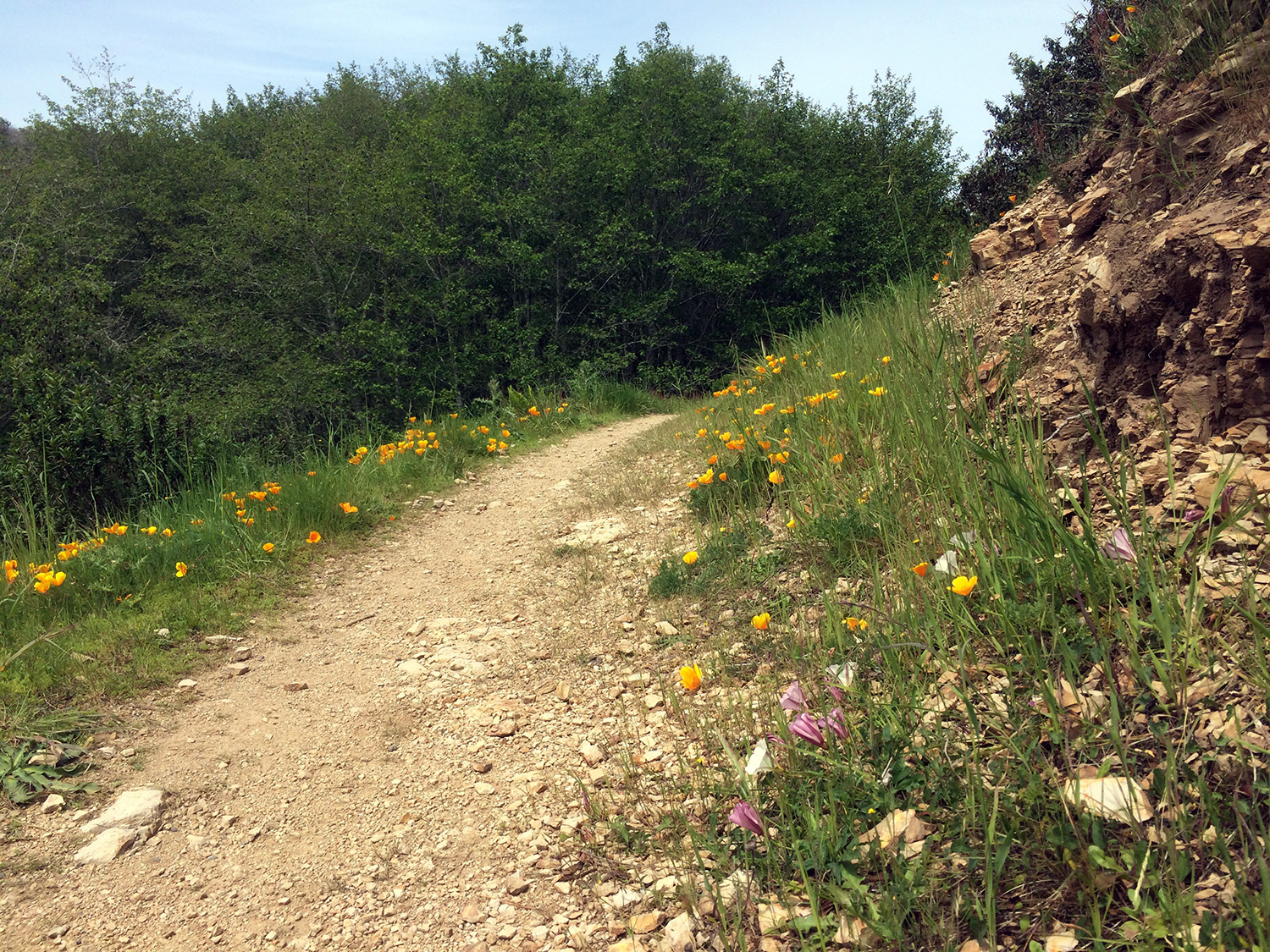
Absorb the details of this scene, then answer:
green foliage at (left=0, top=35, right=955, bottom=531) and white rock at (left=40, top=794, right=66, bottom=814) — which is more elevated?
green foliage at (left=0, top=35, right=955, bottom=531)

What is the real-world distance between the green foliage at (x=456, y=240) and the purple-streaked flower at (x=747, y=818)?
13.0 metres

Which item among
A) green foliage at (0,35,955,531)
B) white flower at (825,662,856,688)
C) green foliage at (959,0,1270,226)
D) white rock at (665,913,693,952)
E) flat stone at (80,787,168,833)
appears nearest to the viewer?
white rock at (665,913,693,952)

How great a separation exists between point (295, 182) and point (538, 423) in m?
12.2

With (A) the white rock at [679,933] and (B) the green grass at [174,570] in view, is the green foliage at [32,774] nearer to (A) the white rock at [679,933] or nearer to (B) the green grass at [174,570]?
(B) the green grass at [174,570]

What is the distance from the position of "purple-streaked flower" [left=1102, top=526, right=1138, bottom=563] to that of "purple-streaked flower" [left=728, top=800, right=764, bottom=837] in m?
1.20

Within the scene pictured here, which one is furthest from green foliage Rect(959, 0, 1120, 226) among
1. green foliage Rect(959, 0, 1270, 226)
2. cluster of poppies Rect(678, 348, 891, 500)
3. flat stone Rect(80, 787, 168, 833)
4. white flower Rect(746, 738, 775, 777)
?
flat stone Rect(80, 787, 168, 833)

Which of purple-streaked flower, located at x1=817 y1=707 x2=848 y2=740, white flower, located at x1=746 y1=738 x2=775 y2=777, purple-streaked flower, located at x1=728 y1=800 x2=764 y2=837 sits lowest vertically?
purple-streaked flower, located at x1=728 y1=800 x2=764 y2=837

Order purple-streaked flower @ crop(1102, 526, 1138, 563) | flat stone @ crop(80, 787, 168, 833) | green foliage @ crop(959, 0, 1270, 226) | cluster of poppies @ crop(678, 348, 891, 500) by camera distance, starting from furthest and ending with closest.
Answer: cluster of poppies @ crop(678, 348, 891, 500) → green foliage @ crop(959, 0, 1270, 226) → flat stone @ crop(80, 787, 168, 833) → purple-streaked flower @ crop(1102, 526, 1138, 563)

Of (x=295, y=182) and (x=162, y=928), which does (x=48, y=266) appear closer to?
(x=295, y=182)

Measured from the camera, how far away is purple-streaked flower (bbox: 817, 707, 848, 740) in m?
2.15

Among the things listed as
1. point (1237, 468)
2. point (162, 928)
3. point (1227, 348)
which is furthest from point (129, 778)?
point (1227, 348)

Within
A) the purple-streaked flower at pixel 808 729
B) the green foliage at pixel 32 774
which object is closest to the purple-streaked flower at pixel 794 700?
the purple-streaked flower at pixel 808 729

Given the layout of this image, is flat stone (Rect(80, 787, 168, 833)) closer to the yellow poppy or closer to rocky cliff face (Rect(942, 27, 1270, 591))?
the yellow poppy

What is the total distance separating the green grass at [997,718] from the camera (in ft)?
5.17
